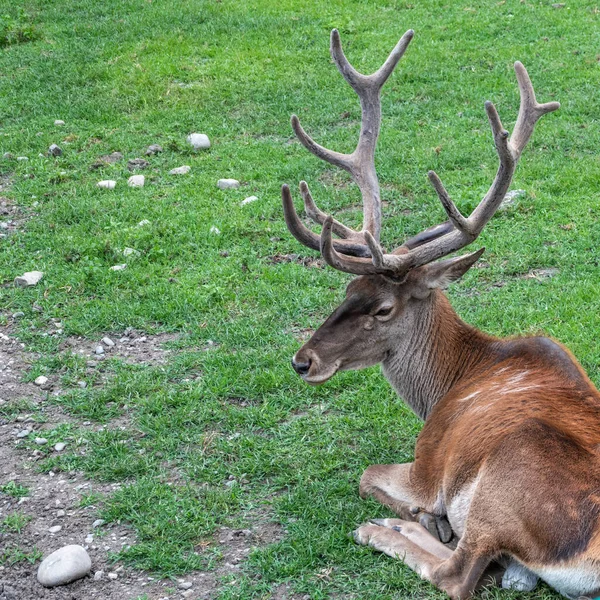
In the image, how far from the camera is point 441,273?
5.40m

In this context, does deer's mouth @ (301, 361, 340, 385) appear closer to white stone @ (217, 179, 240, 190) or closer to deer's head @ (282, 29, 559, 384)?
deer's head @ (282, 29, 559, 384)

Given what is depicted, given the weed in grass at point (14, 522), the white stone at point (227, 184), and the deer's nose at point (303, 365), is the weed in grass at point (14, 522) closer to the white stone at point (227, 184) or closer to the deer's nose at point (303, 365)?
the deer's nose at point (303, 365)

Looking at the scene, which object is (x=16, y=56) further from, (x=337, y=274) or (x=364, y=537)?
(x=364, y=537)

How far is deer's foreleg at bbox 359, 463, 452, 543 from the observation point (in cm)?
521

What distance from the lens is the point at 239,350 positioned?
7.16 meters

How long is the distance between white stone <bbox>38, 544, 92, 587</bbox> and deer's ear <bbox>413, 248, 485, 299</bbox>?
7.70 feet

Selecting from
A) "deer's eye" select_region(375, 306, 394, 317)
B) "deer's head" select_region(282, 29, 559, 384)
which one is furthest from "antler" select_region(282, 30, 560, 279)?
"deer's eye" select_region(375, 306, 394, 317)

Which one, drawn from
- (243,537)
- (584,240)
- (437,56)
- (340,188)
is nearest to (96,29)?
(437,56)

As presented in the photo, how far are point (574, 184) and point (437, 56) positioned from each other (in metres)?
4.55

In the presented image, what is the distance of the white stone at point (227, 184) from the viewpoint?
9.91 m

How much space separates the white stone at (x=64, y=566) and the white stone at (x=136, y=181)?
5.60 metres

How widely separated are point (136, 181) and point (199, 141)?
1.20 meters

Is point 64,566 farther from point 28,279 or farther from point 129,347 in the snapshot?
point 28,279

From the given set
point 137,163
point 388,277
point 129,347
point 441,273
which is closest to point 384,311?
point 388,277
